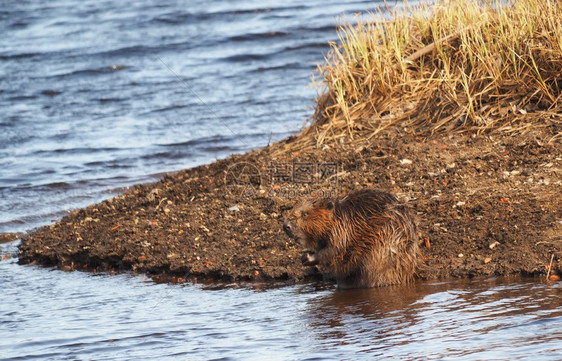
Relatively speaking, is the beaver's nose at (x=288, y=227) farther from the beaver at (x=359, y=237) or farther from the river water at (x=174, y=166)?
the river water at (x=174, y=166)

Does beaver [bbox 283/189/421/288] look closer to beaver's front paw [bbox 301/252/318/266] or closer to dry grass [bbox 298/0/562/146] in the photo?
beaver's front paw [bbox 301/252/318/266]

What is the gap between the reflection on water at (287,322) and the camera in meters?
4.06

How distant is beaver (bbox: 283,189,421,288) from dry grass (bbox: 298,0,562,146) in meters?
2.41

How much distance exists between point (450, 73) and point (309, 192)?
2.13 m

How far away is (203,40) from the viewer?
18500 mm

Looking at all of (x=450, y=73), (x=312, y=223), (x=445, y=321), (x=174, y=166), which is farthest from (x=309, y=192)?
(x=174, y=166)

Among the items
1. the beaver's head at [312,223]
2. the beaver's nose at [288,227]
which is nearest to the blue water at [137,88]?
the beaver's head at [312,223]

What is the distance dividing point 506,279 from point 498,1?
4.24 meters

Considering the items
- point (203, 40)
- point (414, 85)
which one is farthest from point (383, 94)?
point (203, 40)

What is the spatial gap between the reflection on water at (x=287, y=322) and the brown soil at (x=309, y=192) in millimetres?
253

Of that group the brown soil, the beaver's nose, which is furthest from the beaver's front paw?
the brown soil

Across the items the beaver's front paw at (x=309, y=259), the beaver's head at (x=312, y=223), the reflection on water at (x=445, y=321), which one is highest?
the beaver's head at (x=312, y=223)

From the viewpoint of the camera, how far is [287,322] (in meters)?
4.71

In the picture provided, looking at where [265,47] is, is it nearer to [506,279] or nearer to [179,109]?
[179,109]
